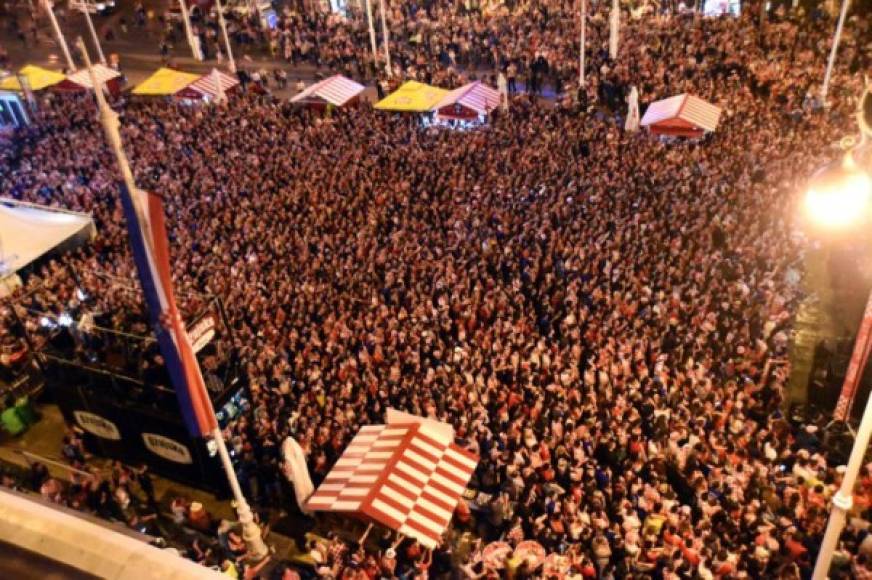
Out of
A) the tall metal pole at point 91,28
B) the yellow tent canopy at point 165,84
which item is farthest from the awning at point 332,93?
the tall metal pole at point 91,28

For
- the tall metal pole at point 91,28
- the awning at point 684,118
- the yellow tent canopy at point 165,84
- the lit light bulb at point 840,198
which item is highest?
the lit light bulb at point 840,198

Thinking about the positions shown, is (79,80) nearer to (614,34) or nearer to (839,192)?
(614,34)

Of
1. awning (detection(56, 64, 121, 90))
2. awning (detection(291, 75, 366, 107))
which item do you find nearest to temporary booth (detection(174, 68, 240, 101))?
awning (detection(291, 75, 366, 107))

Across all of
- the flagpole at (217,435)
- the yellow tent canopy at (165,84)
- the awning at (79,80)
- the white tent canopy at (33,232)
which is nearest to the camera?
the flagpole at (217,435)

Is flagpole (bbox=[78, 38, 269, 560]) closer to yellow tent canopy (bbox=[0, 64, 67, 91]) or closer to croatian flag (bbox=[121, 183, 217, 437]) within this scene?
croatian flag (bbox=[121, 183, 217, 437])

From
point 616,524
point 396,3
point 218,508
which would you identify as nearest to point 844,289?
point 616,524

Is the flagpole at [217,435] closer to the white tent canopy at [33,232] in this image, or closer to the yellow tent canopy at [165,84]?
the white tent canopy at [33,232]
